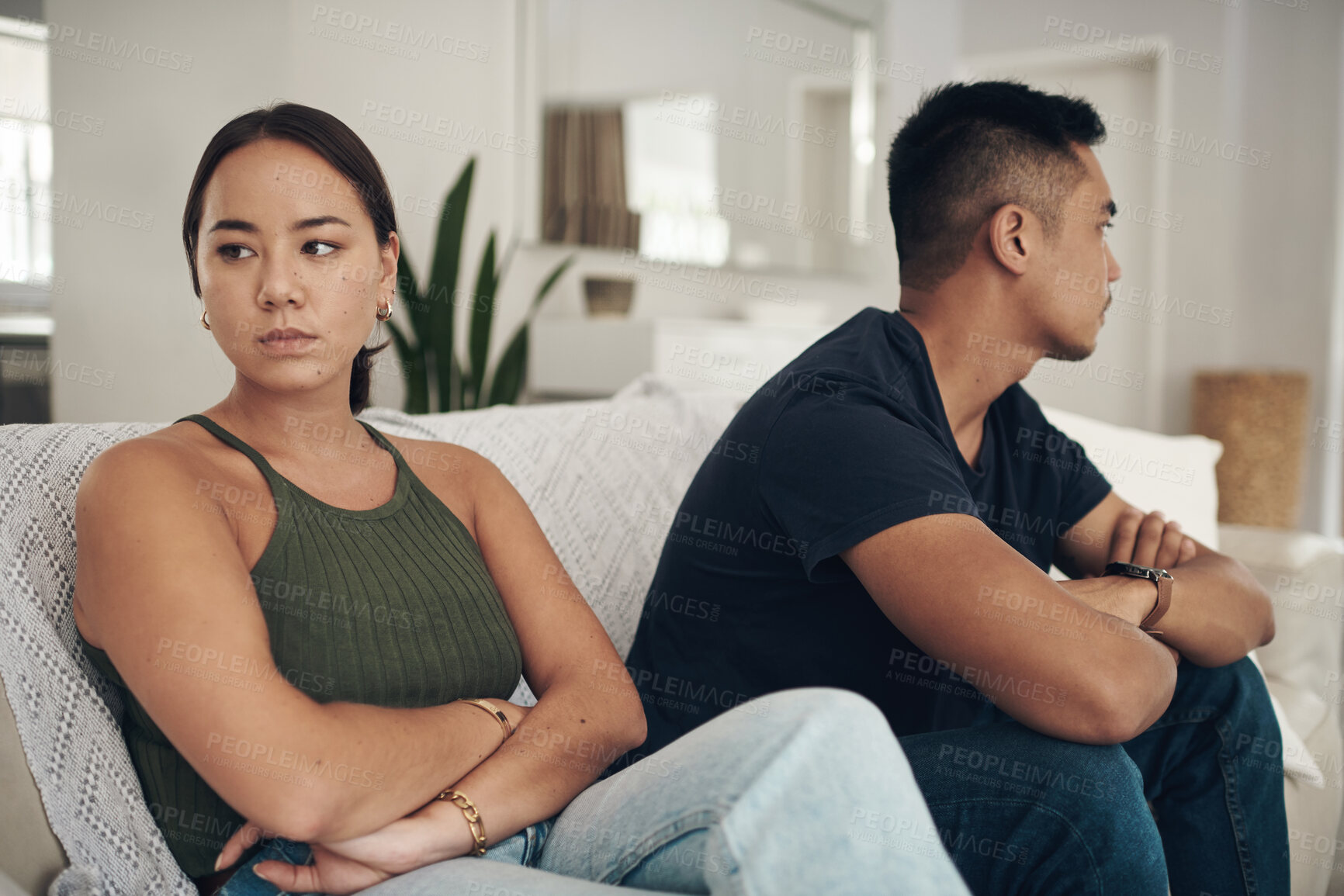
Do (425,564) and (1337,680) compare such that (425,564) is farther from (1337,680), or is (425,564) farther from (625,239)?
(625,239)

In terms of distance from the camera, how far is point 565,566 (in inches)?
55.0

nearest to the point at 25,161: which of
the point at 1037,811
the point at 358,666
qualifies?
the point at 358,666

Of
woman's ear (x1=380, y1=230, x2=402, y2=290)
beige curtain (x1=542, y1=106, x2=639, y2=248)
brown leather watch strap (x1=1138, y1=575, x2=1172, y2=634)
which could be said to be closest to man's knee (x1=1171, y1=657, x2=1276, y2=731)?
brown leather watch strap (x1=1138, y1=575, x2=1172, y2=634)

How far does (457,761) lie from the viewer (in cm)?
88

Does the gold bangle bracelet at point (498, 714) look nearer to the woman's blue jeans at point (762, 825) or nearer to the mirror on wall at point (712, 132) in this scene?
the woman's blue jeans at point (762, 825)

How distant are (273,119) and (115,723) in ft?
1.90

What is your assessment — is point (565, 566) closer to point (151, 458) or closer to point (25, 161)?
point (151, 458)

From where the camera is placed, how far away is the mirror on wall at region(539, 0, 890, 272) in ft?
11.8

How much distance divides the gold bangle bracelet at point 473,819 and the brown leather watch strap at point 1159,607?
771 millimetres

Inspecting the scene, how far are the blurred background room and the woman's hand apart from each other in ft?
6.38

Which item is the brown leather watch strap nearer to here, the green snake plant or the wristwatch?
the wristwatch

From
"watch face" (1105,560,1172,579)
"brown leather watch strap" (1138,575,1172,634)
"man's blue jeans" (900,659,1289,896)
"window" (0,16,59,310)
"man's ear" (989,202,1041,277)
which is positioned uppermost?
"window" (0,16,59,310)

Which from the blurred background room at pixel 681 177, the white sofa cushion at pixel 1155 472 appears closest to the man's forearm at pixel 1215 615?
the white sofa cushion at pixel 1155 472

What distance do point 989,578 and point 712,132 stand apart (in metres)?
3.26
